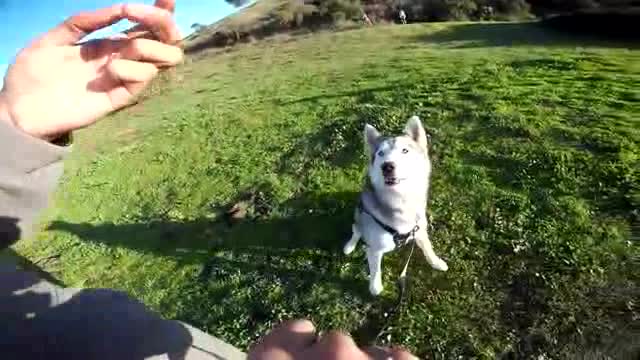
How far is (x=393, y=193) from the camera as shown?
12.4 feet

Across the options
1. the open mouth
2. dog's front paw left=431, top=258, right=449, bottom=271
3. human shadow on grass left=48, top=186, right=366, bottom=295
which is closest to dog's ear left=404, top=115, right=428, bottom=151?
the open mouth

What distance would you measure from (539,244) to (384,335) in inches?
51.3

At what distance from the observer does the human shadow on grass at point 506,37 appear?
9164mm

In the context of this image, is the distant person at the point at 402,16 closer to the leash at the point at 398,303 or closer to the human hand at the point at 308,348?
the leash at the point at 398,303

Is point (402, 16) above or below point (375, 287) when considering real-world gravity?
above

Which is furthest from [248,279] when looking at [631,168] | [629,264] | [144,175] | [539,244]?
[144,175]

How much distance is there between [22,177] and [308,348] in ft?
2.99

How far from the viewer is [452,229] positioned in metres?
4.88

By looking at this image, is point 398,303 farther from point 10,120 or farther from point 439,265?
A: point 10,120

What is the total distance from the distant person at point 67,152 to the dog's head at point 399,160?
90.6 inches

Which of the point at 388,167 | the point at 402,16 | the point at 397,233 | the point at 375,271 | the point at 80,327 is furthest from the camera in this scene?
the point at 402,16

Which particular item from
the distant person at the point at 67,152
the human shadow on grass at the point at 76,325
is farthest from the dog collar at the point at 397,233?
the human shadow on grass at the point at 76,325

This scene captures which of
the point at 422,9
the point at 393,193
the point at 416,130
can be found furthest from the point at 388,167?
the point at 422,9

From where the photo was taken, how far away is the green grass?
4.00m
